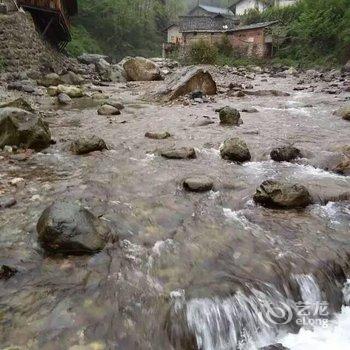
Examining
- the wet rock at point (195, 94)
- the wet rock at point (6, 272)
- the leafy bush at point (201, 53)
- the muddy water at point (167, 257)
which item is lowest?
the muddy water at point (167, 257)

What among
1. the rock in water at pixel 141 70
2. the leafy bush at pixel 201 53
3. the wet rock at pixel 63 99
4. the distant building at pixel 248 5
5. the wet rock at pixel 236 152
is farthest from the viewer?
the distant building at pixel 248 5

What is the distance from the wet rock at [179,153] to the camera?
623 centimetres

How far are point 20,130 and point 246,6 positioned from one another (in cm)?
Answer: 5319

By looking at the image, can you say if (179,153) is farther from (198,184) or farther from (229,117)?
(229,117)

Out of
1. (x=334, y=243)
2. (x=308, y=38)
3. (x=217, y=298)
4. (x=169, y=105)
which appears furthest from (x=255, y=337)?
(x=308, y=38)

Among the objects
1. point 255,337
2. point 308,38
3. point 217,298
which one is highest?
point 308,38

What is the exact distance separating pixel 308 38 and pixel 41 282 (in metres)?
31.9

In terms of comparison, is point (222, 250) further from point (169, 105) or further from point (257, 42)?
point (257, 42)

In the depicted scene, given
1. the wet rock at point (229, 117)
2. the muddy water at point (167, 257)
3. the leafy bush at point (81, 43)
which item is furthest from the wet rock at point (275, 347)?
the leafy bush at point (81, 43)

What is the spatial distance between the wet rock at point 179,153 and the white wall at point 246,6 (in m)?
49.4

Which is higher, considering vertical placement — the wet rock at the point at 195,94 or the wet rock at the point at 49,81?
the wet rock at the point at 49,81

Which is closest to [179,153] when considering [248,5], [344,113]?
[344,113]

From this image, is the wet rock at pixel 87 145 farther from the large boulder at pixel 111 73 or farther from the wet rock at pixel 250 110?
the large boulder at pixel 111 73

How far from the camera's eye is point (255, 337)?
9.59ft
